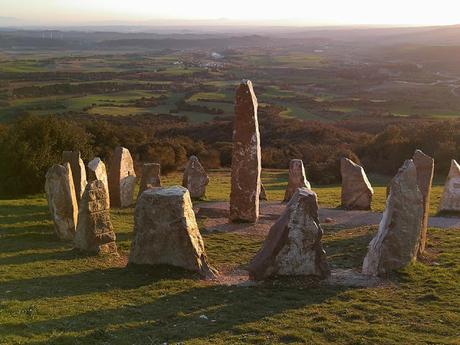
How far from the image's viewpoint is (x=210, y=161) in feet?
175

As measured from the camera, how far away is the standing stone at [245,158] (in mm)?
22969

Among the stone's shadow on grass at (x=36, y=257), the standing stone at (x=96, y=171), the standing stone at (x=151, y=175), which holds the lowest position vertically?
the stone's shadow on grass at (x=36, y=257)

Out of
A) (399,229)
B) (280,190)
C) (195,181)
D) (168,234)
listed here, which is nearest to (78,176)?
(168,234)

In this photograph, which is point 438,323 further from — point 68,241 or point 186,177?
point 186,177

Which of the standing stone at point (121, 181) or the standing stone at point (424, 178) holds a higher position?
the standing stone at point (424, 178)

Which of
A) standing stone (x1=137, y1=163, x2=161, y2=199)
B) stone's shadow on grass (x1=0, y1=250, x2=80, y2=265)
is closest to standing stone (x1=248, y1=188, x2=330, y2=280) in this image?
stone's shadow on grass (x1=0, y1=250, x2=80, y2=265)

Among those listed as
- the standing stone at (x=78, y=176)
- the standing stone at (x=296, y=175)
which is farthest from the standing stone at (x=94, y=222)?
the standing stone at (x=296, y=175)

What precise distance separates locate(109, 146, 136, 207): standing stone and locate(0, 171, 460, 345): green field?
7.95 metres

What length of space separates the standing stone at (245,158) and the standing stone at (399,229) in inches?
308

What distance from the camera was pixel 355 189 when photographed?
26.8m

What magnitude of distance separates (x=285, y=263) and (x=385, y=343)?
A: 4323 millimetres

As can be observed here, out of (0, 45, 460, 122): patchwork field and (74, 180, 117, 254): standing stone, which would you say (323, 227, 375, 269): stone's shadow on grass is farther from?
(0, 45, 460, 122): patchwork field

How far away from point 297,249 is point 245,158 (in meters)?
8.37

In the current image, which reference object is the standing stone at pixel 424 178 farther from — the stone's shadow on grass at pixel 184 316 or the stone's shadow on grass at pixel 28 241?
the stone's shadow on grass at pixel 28 241
